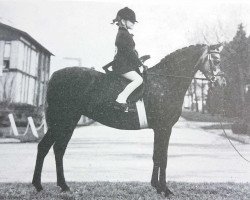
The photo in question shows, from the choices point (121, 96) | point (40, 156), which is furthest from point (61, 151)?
point (121, 96)

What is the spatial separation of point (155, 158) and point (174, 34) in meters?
2.39

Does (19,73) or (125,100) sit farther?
(19,73)

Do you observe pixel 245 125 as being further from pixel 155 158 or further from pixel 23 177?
pixel 23 177

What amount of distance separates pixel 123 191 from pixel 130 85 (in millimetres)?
1544

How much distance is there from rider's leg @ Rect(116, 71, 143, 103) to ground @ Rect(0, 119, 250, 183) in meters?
1.14

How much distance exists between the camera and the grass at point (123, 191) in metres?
4.64

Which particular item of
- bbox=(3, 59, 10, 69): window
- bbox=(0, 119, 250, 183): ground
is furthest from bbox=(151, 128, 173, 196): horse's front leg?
bbox=(3, 59, 10, 69): window

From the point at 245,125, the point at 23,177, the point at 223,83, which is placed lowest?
the point at 23,177

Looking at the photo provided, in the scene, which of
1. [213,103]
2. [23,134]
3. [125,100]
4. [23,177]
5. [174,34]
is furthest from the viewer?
[23,134]

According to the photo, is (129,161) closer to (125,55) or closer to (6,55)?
(125,55)

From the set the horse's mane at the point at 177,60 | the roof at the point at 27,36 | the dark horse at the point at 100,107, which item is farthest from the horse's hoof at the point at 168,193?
the roof at the point at 27,36

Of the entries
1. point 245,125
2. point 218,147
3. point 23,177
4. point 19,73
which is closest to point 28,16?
point 19,73

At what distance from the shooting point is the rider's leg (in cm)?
470

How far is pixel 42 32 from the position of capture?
587 cm
